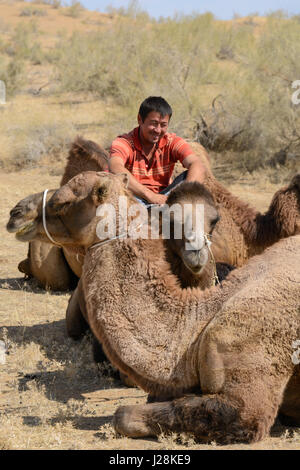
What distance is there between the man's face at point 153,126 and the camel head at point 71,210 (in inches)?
82.8

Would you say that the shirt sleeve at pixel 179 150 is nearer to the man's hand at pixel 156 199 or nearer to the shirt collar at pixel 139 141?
the shirt collar at pixel 139 141

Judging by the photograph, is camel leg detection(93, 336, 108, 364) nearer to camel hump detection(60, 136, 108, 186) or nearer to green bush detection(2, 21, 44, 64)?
camel hump detection(60, 136, 108, 186)

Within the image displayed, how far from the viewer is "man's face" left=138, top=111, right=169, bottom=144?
639 cm

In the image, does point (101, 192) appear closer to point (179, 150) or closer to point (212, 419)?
point (212, 419)

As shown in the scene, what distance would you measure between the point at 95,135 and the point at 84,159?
10.1 m

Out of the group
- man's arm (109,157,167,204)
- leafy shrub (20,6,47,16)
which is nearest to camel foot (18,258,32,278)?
man's arm (109,157,167,204)

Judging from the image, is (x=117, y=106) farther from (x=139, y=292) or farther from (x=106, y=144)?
(x=139, y=292)

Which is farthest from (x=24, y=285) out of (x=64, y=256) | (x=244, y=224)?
(x=244, y=224)

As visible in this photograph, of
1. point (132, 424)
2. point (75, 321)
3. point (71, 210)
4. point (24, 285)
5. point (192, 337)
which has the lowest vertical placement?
point (24, 285)

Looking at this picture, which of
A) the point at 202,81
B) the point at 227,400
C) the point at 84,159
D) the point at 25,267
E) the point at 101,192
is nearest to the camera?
Answer: the point at 227,400

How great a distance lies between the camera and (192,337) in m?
4.07

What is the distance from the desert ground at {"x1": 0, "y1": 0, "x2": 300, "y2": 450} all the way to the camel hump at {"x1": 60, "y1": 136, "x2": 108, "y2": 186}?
4.95 ft
